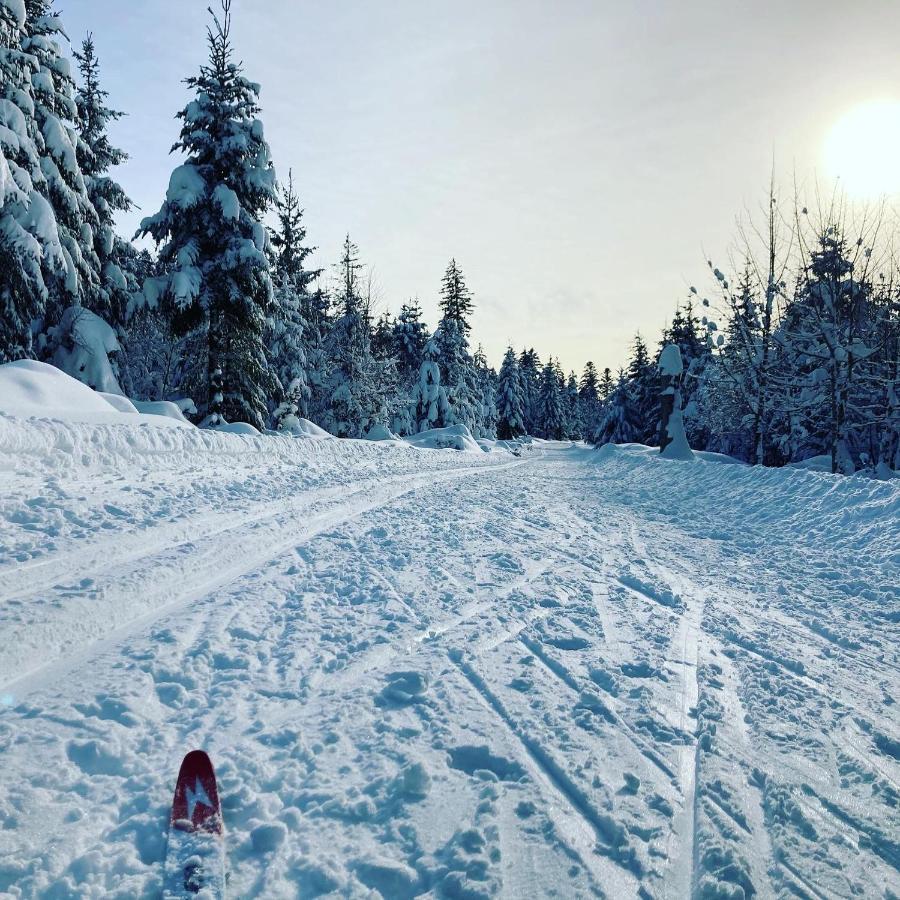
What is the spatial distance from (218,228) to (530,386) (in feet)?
231

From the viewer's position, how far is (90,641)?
3.55 meters

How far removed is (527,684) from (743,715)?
1.21 m

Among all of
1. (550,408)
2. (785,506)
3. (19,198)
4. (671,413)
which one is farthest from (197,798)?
(550,408)

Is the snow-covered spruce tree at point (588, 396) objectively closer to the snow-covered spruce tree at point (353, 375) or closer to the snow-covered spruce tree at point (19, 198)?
the snow-covered spruce tree at point (353, 375)

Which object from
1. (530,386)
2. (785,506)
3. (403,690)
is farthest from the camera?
(530,386)

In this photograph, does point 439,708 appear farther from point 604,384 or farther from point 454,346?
point 604,384

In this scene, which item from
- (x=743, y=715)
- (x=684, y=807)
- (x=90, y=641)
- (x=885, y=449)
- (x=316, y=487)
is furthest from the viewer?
(x=885, y=449)

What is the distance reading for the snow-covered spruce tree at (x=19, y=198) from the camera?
11.8 metres

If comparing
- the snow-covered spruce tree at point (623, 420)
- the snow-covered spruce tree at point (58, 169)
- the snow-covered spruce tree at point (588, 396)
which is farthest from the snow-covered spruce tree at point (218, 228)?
the snow-covered spruce tree at point (588, 396)

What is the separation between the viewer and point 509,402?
227 feet

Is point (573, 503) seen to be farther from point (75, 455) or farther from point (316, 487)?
point (75, 455)

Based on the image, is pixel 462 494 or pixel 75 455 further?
pixel 462 494

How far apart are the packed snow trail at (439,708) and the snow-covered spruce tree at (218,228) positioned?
11.3 meters

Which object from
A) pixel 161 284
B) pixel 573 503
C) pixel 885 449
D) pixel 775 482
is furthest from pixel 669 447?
pixel 161 284
